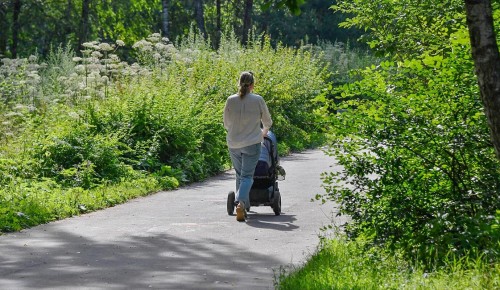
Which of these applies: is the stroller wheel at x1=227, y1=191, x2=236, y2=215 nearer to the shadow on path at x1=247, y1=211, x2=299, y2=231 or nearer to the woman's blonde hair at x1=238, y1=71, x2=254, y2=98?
the shadow on path at x1=247, y1=211, x2=299, y2=231

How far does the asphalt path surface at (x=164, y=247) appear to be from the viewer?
352 inches

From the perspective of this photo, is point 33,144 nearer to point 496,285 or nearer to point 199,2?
point 496,285

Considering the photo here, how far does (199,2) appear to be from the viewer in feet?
159

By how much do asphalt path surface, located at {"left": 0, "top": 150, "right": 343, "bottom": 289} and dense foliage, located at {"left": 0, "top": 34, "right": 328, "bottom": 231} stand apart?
0.87 metres

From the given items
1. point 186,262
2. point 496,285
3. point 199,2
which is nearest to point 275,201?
point 186,262

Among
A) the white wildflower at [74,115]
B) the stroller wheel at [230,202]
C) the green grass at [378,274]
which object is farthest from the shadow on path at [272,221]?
the white wildflower at [74,115]

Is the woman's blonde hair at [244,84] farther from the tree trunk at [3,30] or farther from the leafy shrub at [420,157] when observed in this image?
the tree trunk at [3,30]

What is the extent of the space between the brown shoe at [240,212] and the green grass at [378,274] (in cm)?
402

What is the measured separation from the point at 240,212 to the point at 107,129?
22.1ft

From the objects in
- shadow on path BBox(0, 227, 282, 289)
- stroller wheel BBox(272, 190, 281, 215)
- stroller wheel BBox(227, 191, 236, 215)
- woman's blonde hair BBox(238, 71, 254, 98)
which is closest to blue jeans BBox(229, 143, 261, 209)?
stroller wheel BBox(227, 191, 236, 215)

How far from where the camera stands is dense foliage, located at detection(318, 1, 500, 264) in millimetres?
8945

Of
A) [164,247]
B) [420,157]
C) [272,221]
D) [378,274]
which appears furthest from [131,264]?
[272,221]

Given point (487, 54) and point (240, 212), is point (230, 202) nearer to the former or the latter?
point (240, 212)

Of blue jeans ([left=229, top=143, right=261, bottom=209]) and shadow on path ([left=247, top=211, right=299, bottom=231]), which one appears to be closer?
shadow on path ([left=247, top=211, right=299, bottom=231])
